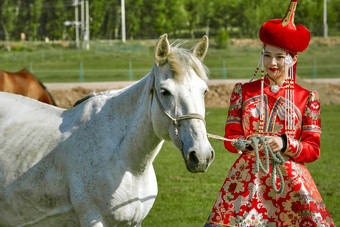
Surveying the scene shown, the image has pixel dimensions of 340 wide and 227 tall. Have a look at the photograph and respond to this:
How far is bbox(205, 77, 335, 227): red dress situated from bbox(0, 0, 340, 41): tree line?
55923 millimetres

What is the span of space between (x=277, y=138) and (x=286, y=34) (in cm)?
70

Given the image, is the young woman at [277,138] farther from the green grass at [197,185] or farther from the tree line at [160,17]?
the tree line at [160,17]

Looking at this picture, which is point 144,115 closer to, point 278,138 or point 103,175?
point 103,175

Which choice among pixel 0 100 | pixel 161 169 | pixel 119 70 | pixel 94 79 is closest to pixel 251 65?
pixel 119 70

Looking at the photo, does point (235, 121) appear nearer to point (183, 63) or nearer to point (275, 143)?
point (275, 143)

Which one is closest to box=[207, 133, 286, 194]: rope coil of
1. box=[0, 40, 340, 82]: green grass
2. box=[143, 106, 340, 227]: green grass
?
box=[143, 106, 340, 227]: green grass

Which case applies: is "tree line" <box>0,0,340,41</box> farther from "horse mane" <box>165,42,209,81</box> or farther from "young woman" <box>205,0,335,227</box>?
"horse mane" <box>165,42,209,81</box>

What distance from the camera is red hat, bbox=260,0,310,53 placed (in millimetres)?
3740

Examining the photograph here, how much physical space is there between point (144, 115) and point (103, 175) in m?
0.51

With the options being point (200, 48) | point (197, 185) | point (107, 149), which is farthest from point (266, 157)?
point (197, 185)

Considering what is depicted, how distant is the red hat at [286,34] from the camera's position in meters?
3.74

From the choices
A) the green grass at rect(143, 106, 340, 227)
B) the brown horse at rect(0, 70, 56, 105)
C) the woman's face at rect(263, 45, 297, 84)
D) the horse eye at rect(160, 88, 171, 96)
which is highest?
the woman's face at rect(263, 45, 297, 84)

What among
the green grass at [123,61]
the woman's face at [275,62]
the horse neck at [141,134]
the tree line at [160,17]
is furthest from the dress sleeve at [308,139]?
the tree line at [160,17]

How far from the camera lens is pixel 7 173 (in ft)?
14.3
